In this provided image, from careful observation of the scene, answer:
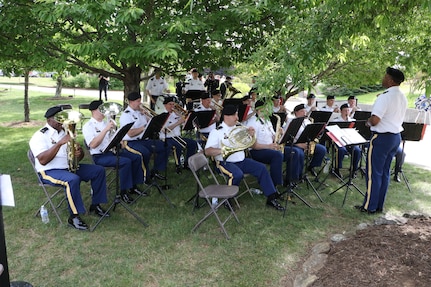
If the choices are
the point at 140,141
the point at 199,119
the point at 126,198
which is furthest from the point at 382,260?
the point at 140,141

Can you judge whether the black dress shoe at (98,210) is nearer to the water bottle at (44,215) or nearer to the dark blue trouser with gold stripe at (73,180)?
the dark blue trouser with gold stripe at (73,180)

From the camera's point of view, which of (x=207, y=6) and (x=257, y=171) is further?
(x=207, y=6)

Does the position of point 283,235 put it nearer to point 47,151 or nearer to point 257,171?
point 257,171

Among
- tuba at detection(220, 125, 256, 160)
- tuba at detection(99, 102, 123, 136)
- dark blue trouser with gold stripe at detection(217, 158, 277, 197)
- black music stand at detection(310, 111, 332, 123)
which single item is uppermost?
black music stand at detection(310, 111, 332, 123)

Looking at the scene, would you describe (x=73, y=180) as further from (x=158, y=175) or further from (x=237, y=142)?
(x=158, y=175)

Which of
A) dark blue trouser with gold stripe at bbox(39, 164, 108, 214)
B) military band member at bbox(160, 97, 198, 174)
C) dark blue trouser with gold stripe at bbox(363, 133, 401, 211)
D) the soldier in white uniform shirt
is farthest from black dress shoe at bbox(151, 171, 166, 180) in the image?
the soldier in white uniform shirt

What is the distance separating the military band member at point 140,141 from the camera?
6684mm

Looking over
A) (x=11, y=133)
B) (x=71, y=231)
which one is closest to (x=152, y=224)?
(x=71, y=231)

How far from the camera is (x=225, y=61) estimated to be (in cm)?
831

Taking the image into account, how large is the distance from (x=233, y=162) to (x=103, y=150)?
2044mm

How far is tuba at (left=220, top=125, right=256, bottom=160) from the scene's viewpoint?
567 centimetres

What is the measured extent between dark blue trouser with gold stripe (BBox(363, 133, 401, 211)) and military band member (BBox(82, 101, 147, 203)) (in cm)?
369

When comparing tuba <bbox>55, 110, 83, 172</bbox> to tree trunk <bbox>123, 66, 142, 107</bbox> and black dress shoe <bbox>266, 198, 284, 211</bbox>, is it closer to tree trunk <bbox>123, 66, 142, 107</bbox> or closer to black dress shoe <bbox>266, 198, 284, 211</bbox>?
black dress shoe <bbox>266, 198, 284, 211</bbox>

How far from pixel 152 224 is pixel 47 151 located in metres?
A: 1.71
